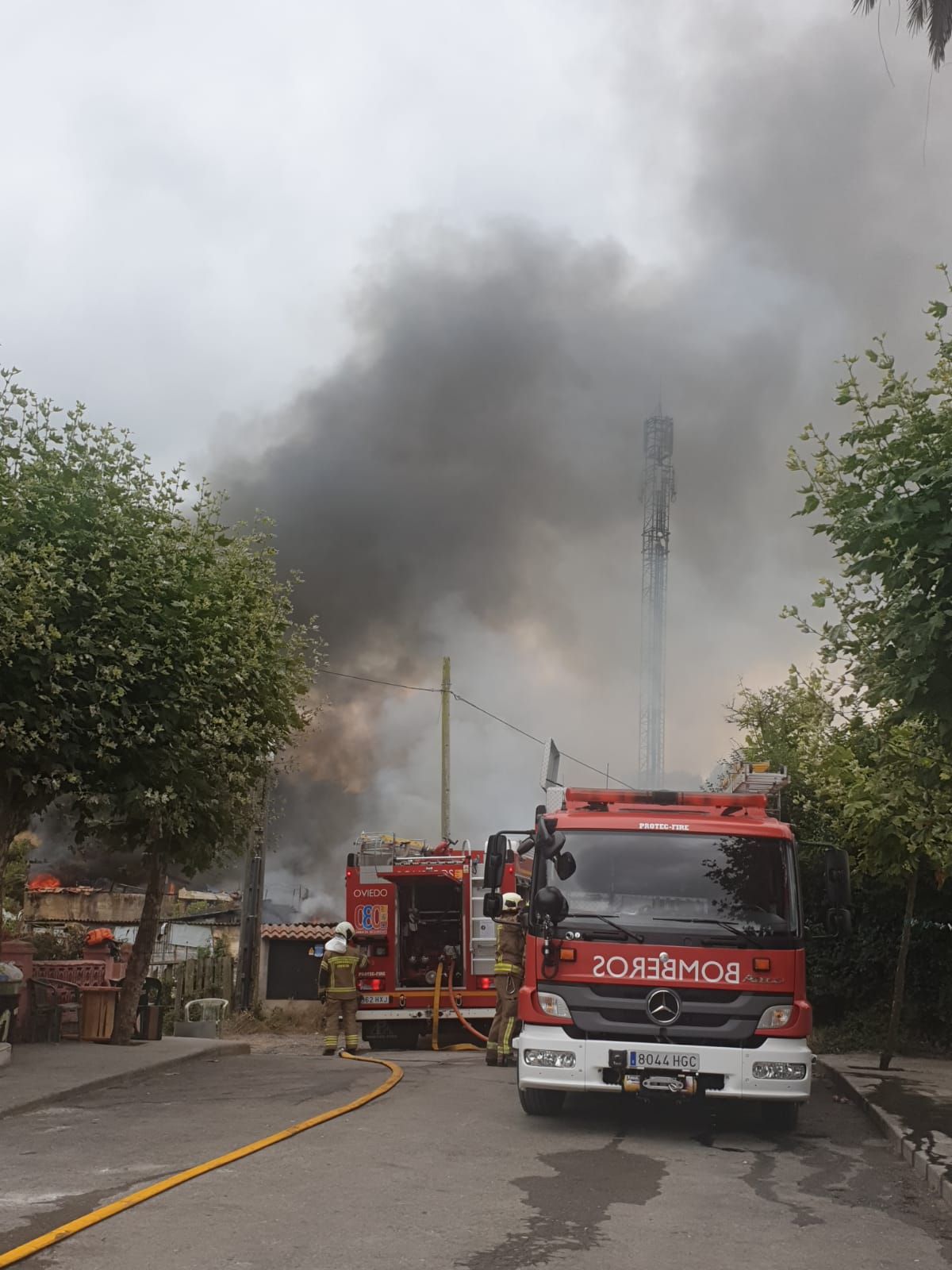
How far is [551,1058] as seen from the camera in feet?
31.8

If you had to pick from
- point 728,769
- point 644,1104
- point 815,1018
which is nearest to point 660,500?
point 815,1018

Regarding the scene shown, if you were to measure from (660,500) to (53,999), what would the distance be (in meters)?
31.9

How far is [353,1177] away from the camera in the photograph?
761cm

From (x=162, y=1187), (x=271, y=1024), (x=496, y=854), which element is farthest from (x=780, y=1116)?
(x=271, y=1024)

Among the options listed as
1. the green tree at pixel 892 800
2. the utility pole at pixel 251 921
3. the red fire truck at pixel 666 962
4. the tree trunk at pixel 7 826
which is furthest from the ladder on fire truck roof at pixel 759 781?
the utility pole at pixel 251 921

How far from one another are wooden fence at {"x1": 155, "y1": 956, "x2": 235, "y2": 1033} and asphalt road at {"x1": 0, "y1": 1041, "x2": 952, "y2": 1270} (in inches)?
598

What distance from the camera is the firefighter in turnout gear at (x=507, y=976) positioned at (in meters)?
15.2

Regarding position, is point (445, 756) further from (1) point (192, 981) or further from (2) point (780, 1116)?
(2) point (780, 1116)

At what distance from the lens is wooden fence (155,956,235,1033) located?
26656mm

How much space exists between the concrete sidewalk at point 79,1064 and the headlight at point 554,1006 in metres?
4.48

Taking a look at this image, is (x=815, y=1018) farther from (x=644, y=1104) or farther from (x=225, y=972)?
(x=225, y=972)

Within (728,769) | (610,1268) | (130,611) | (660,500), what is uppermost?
(660,500)

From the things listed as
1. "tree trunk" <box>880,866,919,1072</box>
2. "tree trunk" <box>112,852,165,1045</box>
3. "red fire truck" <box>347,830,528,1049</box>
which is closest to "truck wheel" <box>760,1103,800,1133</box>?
"tree trunk" <box>880,866,919,1072</box>

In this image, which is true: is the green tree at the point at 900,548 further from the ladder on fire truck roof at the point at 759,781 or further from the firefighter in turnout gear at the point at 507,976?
the firefighter in turnout gear at the point at 507,976
